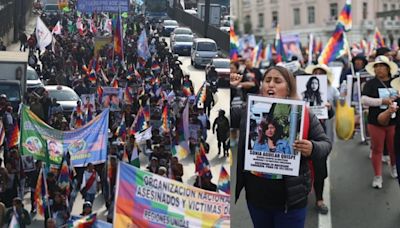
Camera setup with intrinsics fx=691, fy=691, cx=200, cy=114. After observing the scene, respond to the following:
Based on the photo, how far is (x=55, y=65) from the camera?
386 cm

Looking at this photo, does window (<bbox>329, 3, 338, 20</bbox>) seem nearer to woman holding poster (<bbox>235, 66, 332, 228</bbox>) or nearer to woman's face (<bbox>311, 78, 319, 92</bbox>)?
woman's face (<bbox>311, 78, 319, 92</bbox>)

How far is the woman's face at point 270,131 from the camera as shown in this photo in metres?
3.01

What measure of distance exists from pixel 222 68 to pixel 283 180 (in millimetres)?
983

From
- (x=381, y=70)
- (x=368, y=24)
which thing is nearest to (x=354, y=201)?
(x=381, y=70)

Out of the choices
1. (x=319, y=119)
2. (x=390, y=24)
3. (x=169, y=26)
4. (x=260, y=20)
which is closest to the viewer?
(x=169, y=26)

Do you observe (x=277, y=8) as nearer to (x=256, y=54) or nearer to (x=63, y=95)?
(x=256, y=54)

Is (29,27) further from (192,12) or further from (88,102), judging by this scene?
(192,12)

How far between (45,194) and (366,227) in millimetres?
2569

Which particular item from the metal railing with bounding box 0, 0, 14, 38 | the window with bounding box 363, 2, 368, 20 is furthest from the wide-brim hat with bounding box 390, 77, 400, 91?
the window with bounding box 363, 2, 368, 20

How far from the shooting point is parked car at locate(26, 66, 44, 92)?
12.1ft

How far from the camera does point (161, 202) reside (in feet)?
12.4

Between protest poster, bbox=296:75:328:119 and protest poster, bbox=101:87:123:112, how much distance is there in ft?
7.36

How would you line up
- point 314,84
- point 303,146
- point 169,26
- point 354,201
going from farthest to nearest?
point 314,84 → point 354,201 → point 169,26 → point 303,146

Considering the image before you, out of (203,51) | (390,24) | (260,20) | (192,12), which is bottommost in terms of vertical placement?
(203,51)
